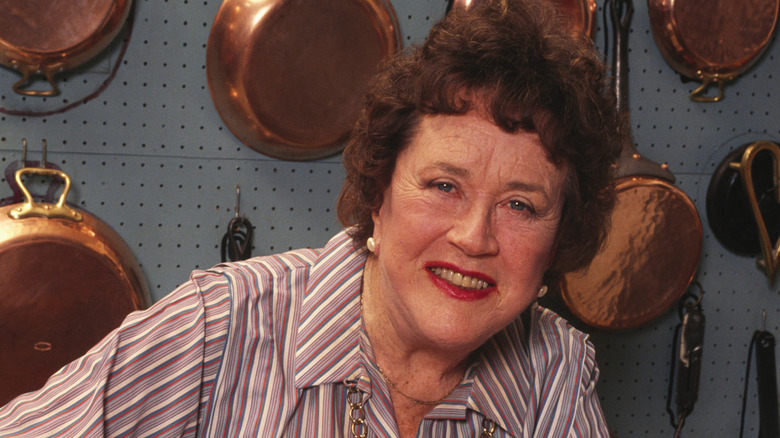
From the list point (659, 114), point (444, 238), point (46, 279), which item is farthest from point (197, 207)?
point (659, 114)

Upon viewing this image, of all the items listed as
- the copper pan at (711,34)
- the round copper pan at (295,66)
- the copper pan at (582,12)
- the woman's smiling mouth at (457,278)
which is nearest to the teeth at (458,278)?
the woman's smiling mouth at (457,278)

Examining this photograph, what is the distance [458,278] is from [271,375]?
0.26m

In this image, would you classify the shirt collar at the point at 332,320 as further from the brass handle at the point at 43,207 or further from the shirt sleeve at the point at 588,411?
the brass handle at the point at 43,207

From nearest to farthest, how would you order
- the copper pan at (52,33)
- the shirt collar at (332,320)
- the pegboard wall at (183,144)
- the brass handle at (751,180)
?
the shirt collar at (332,320) < the copper pan at (52,33) < the pegboard wall at (183,144) < the brass handle at (751,180)

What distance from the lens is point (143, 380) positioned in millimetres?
770

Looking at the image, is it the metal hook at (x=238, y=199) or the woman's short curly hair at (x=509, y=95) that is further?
the metal hook at (x=238, y=199)

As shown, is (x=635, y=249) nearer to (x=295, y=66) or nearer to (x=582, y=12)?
(x=582, y=12)

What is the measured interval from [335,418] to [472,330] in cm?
21

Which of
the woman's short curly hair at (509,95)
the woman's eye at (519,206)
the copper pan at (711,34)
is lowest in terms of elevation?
the woman's eye at (519,206)

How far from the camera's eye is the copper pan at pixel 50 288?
117cm

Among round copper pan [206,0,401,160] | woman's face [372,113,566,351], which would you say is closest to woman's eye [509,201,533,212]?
woman's face [372,113,566,351]

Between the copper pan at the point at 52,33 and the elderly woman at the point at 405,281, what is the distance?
0.54m

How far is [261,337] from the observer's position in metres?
0.86

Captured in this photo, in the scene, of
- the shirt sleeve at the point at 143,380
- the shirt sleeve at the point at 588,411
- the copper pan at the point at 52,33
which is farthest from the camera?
the copper pan at the point at 52,33
